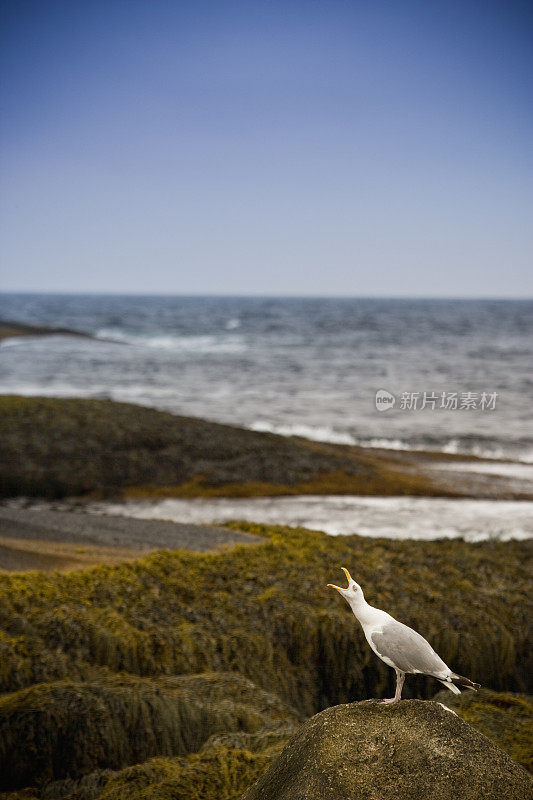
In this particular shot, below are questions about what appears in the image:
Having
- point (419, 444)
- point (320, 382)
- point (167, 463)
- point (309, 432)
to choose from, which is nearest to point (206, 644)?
point (167, 463)

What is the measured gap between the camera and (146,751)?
4.16 meters

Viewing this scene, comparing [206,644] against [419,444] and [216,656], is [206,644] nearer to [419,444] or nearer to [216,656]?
[216,656]

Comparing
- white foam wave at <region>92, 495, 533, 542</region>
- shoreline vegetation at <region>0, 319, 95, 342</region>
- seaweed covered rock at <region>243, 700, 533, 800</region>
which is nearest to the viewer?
seaweed covered rock at <region>243, 700, 533, 800</region>

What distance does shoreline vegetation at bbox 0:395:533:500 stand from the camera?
13.1 m

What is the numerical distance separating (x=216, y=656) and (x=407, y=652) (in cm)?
322

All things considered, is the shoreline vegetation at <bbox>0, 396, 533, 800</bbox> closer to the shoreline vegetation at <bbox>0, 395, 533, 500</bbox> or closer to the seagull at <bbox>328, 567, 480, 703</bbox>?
the seagull at <bbox>328, 567, 480, 703</bbox>

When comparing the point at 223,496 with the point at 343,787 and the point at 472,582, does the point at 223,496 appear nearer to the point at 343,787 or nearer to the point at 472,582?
the point at 472,582

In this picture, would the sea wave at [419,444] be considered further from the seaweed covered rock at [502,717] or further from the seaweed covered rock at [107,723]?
the seaweed covered rock at [107,723]

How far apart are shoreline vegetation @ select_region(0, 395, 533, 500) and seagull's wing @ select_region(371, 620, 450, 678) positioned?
10.8m

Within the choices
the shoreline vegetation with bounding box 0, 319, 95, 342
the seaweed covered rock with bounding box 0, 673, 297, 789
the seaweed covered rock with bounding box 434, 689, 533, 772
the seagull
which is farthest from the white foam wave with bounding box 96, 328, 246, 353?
the seagull

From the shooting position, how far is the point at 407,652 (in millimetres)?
2547

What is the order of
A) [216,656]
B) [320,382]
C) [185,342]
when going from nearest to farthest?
1. [216,656]
2. [320,382]
3. [185,342]

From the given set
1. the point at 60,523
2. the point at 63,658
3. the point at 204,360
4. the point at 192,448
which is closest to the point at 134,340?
the point at 204,360

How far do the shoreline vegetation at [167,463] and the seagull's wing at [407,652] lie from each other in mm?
10791
